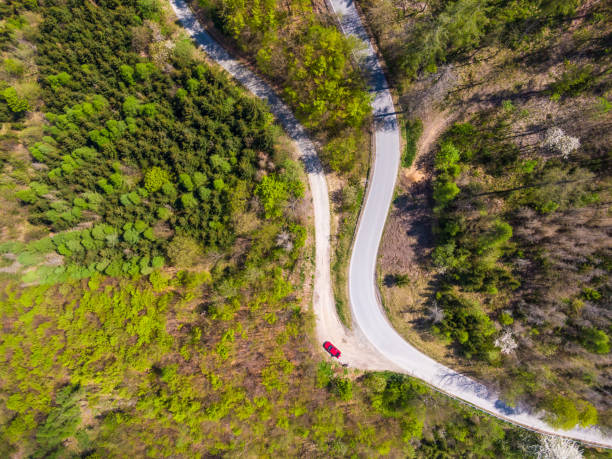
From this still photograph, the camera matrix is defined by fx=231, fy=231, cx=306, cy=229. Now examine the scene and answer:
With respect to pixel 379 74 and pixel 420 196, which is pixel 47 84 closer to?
pixel 379 74

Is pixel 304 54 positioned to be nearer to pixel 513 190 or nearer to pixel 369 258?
pixel 369 258

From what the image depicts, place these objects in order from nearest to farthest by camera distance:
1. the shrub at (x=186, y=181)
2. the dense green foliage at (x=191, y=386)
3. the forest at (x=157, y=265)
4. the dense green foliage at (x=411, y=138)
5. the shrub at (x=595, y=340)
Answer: the shrub at (x=595, y=340), the dense green foliage at (x=191, y=386), the forest at (x=157, y=265), the shrub at (x=186, y=181), the dense green foliage at (x=411, y=138)

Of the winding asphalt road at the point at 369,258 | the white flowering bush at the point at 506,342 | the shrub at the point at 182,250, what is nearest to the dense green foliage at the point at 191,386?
the shrub at the point at 182,250

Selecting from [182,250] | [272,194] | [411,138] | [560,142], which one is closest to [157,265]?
[182,250]

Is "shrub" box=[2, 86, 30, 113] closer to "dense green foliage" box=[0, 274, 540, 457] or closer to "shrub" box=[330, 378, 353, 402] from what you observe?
"dense green foliage" box=[0, 274, 540, 457]

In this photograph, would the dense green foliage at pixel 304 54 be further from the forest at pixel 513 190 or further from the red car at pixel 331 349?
the red car at pixel 331 349

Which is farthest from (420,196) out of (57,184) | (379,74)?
(57,184)
